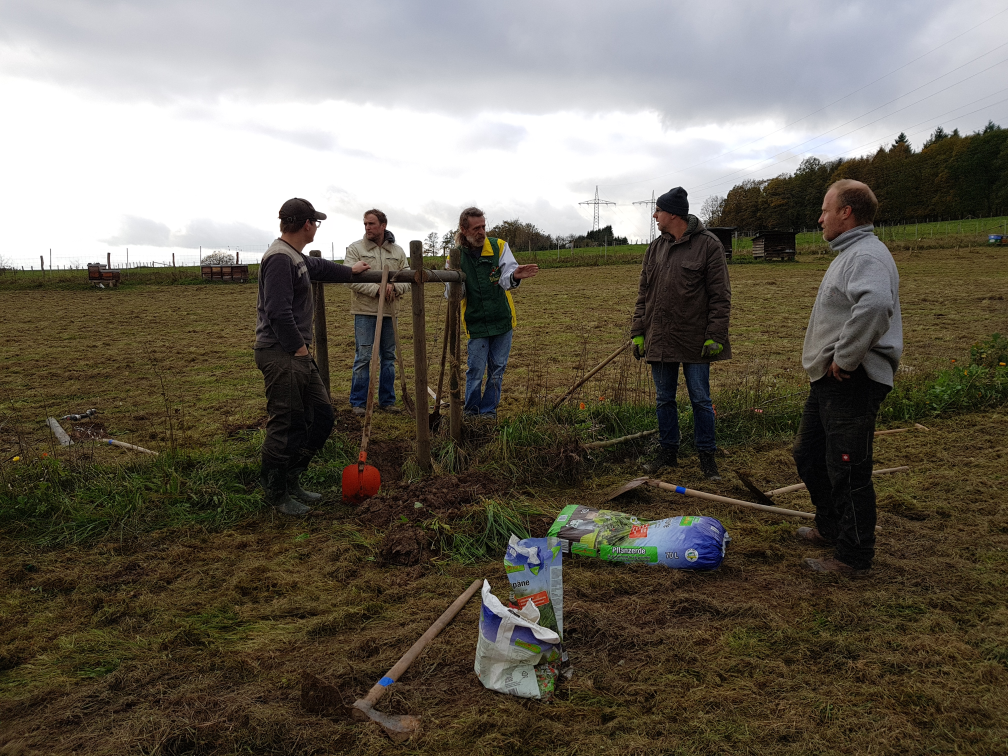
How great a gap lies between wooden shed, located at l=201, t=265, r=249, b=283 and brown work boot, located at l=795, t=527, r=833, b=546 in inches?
1151

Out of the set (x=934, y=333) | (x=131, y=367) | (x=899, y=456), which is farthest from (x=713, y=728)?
(x=934, y=333)

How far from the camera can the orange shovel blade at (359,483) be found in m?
4.58

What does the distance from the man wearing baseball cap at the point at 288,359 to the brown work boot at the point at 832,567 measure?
312 centimetres

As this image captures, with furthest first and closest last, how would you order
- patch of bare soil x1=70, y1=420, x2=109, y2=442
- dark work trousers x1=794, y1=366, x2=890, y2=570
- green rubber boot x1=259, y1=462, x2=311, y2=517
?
patch of bare soil x1=70, y1=420, x2=109, y2=442
green rubber boot x1=259, y1=462, x2=311, y2=517
dark work trousers x1=794, y1=366, x2=890, y2=570

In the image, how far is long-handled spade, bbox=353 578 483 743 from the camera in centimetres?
235

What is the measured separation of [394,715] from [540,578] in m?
0.78

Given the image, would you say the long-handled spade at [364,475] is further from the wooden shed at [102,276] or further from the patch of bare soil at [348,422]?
the wooden shed at [102,276]

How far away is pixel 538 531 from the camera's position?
4.18 meters

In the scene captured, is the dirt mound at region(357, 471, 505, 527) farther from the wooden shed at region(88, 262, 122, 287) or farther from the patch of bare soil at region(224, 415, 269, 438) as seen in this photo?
the wooden shed at region(88, 262, 122, 287)

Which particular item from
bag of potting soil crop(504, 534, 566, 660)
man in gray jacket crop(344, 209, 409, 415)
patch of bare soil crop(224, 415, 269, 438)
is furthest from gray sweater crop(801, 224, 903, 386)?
patch of bare soil crop(224, 415, 269, 438)

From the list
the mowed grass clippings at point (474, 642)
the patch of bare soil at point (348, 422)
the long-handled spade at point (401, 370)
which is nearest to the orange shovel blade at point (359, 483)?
the mowed grass clippings at point (474, 642)

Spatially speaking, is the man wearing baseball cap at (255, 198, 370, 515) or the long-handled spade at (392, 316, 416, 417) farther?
the long-handled spade at (392, 316, 416, 417)

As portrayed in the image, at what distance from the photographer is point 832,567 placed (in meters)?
3.55

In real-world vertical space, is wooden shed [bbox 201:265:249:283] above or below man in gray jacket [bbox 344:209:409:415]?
above
